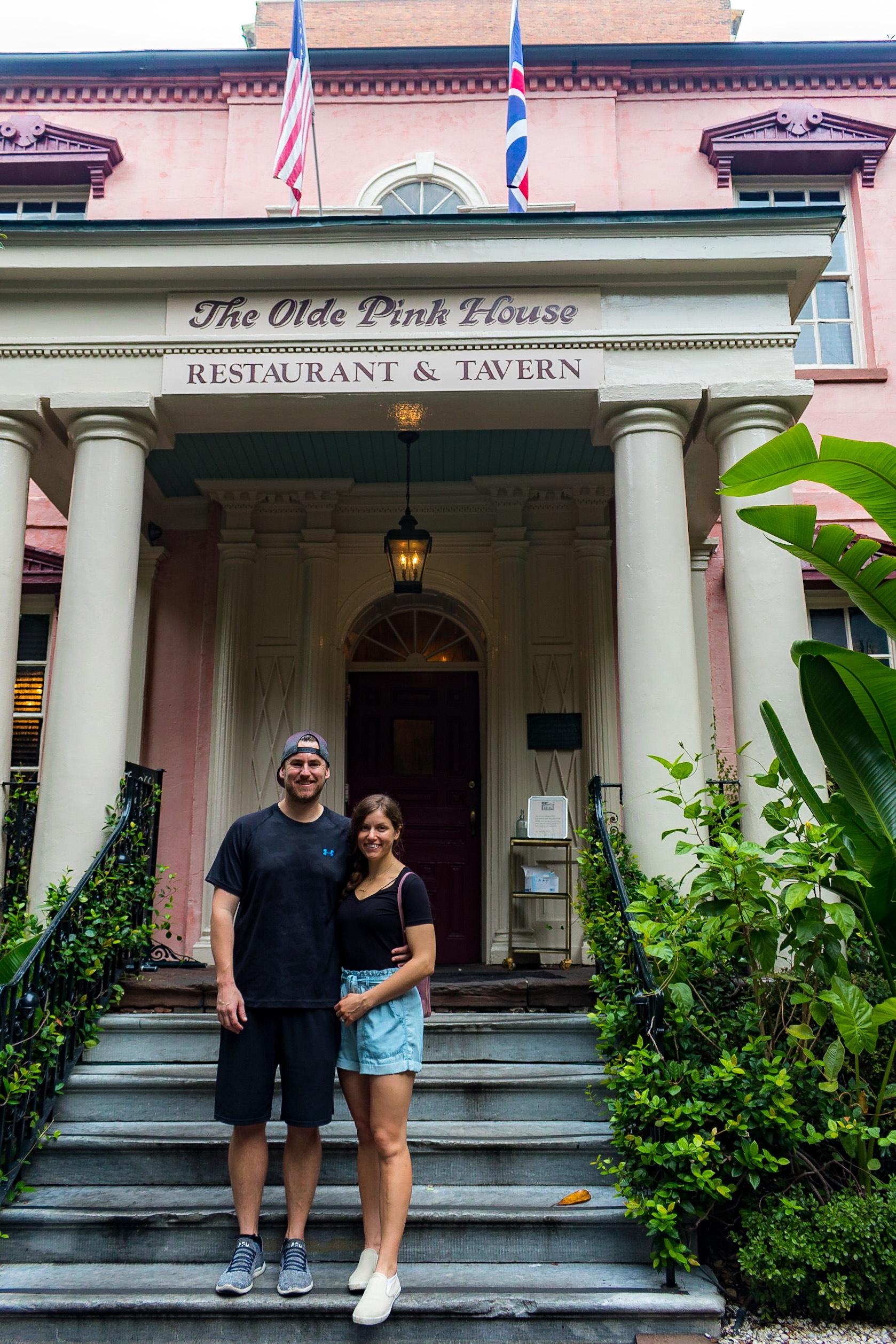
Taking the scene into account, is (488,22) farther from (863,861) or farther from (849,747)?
(863,861)

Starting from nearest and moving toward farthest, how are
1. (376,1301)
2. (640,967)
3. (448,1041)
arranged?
1. (376,1301)
2. (640,967)
3. (448,1041)

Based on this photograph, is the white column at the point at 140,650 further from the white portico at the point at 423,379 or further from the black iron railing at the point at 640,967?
the black iron railing at the point at 640,967

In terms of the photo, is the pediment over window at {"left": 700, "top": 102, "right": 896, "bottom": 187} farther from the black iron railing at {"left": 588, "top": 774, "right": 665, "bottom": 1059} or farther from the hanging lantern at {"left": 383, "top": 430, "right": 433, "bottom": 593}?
the black iron railing at {"left": 588, "top": 774, "right": 665, "bottom": 1059}

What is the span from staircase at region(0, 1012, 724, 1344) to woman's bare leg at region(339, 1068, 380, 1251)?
245 mm

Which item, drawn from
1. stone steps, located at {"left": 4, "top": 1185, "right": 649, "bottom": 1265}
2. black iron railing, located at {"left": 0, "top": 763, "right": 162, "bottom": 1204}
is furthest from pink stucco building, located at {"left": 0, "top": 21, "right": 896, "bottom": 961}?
stone steps, located at {"left": 4, "top": 1185, "right": 649, "bottom": 1265}

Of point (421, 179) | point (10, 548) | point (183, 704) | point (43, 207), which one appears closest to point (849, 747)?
point (10, 548)

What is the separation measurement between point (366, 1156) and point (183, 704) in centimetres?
579

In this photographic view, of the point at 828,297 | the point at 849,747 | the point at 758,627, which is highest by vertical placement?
the point at 828,297

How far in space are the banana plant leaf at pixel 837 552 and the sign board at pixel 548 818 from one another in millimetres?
3311

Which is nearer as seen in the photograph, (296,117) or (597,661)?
(296,117)

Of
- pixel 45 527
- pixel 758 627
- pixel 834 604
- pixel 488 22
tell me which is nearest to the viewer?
pixel 758 627

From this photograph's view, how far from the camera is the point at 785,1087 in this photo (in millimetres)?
4250

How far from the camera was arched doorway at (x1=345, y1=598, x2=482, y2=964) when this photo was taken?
9.16m

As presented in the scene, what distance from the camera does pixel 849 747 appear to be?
528 cm
